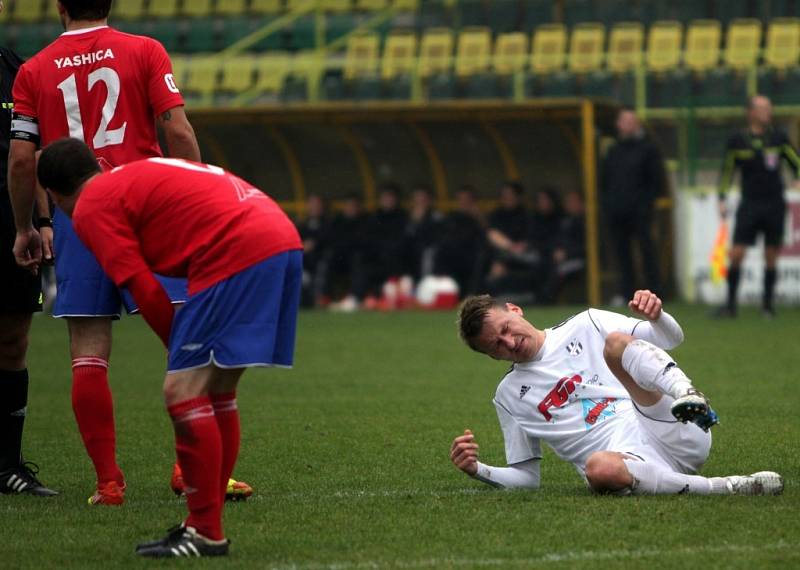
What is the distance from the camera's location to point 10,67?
20.6ft

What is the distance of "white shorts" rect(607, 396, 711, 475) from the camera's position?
538cm

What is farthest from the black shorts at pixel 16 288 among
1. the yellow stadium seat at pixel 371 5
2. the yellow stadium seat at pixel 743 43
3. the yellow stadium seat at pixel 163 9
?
the yellow stadium seat at pixel 163 9

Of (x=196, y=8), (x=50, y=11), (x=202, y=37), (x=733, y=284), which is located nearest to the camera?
(x=733, y=284)

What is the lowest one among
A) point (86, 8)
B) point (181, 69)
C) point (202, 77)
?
point (202, 77)

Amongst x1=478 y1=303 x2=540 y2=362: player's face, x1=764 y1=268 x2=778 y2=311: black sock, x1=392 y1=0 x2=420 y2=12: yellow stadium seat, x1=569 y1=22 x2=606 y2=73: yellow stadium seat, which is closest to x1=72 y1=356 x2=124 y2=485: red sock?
x1=478 y1=303 x2=540 y2=362: player's face

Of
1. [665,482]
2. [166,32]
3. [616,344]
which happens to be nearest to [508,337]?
[616,344]

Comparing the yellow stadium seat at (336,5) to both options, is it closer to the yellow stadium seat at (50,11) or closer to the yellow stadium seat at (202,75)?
the yellow stadium seat at (202,75)

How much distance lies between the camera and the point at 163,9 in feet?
88.7

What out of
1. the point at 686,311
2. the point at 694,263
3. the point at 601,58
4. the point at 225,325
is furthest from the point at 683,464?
the point at 601,58

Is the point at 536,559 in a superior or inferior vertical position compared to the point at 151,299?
inferior

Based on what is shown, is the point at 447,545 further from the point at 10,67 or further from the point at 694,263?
the point at 694,263

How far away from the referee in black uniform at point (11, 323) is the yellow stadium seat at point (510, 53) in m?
16.8

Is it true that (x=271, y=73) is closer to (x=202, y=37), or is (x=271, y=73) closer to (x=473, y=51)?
(x=202, y=37)

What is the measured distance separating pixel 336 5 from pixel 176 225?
21590 millimetres
